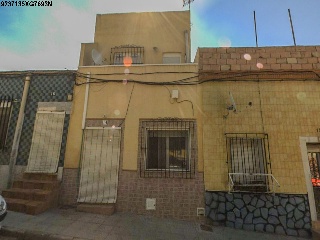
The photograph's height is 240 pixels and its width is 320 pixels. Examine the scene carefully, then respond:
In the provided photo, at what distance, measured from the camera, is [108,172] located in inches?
288

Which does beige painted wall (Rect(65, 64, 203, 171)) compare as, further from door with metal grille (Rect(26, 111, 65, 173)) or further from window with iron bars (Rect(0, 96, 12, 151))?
window with iron bars (Rect(0, 96, 12, 151))

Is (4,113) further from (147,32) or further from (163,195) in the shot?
(147,32)

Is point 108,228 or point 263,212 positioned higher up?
point 263,212

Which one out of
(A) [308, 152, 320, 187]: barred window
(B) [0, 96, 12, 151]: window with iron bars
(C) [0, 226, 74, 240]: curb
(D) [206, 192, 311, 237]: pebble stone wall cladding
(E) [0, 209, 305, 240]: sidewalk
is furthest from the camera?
(B) [0, 96, 12, 151]: window with iron bars

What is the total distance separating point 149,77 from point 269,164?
5134 mm

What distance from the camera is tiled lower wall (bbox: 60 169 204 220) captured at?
22.4 ft

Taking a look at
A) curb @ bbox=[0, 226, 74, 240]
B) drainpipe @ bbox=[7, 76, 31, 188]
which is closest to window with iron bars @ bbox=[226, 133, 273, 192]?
curb @ bbox=[0, 226, 74, 240]

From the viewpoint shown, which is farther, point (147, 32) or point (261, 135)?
point (147, 32)

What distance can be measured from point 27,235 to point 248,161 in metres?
6.63

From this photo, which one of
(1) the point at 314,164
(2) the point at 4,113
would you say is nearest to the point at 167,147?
(1) the point at 314,164

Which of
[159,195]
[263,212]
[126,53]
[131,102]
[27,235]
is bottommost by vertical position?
[27,235]

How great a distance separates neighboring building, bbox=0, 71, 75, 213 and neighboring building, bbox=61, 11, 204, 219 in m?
0.50

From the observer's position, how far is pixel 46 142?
7.86m

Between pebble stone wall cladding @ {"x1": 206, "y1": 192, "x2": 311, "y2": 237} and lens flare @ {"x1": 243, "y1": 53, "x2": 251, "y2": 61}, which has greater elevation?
lens flare @ {"x1": 243, "y1": 53, "x2": 251, "y2": 61}
